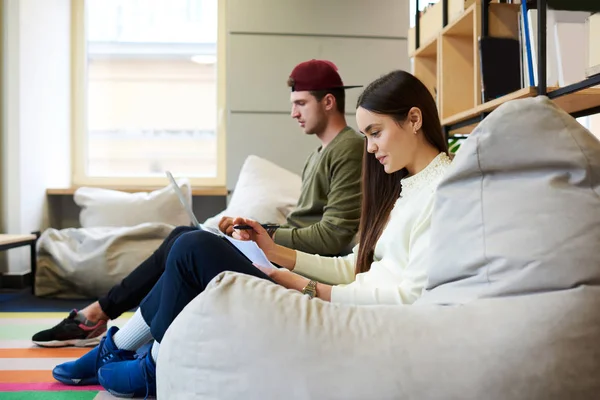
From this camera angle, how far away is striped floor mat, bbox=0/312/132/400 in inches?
69.7

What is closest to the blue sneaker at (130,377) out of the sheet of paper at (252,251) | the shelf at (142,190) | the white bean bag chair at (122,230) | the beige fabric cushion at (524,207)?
the sheet of paper at (252,251)

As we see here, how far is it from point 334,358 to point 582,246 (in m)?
0.39

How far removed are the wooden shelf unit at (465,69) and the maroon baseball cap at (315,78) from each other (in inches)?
20.5

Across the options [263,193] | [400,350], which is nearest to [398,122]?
[400,350]

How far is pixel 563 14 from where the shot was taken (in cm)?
190

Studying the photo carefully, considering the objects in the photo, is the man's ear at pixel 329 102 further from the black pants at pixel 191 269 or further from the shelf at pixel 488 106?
the black pants at pixel 191 269

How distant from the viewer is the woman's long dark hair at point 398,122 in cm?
144

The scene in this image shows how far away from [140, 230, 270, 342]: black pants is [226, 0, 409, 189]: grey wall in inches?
106

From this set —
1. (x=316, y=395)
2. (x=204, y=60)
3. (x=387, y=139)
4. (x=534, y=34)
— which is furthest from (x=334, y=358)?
(x=204, y=60)

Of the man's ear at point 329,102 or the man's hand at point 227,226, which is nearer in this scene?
the man's hand at point 227,226

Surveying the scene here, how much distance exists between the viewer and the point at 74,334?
2207mm

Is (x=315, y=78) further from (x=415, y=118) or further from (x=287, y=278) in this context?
(x=287, y=278)

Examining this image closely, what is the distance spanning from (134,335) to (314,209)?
2.42 feet

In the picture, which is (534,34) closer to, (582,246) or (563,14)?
(563,14)
